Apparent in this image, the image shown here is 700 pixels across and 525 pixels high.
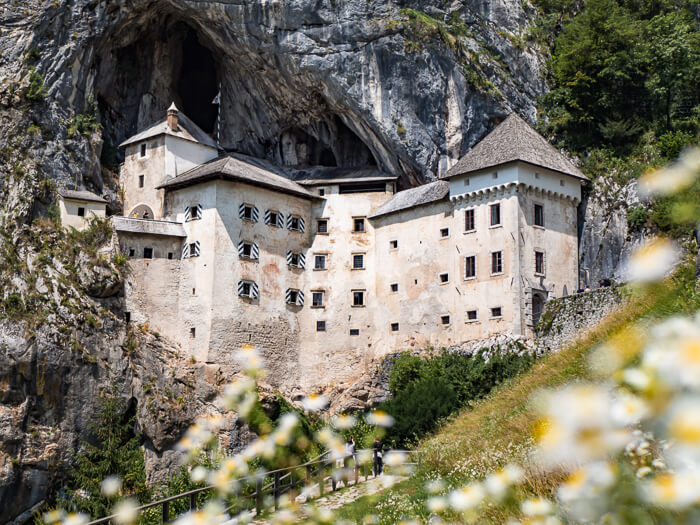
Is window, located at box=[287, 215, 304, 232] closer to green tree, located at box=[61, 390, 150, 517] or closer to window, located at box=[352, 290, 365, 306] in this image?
window, located at box=[352, 290, 365, 306]

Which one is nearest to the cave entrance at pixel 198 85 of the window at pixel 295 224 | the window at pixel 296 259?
the window at pixel 295 224

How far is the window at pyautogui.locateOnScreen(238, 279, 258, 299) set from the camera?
46188mm

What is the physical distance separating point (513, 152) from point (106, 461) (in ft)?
90.4

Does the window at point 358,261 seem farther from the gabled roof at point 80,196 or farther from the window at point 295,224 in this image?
the gabled roof at point 80,196

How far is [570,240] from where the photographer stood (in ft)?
143

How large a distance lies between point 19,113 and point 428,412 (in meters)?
31.5

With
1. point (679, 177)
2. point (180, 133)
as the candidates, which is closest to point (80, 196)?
point (180, 133)

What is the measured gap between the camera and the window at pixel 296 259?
48.6 meters

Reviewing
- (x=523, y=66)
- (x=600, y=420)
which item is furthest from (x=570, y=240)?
(x=600, y=420)

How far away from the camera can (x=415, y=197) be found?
47.0 m

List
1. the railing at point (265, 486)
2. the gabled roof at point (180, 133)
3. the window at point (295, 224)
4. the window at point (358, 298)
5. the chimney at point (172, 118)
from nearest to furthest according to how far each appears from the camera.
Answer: the railing at point (265, 486) < the window at point (358, 298) < the window at point (295, 224) < the gabled roof at point (180, 133) < the chimney at point (172, 118)

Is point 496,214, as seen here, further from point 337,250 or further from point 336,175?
point 336,175

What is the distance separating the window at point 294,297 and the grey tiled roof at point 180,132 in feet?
38.7

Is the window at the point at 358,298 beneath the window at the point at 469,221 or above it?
beneath
